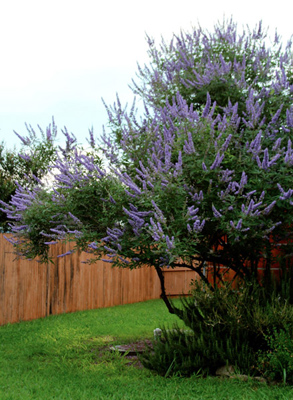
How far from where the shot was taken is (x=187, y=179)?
5465 millimetres

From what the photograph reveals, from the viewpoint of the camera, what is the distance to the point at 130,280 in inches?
601

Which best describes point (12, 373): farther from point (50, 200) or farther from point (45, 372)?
point (50, 200)

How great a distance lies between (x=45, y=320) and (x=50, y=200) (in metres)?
5.65

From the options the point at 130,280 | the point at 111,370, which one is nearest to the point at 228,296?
the point at 111,370

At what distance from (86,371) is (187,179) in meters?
3.01

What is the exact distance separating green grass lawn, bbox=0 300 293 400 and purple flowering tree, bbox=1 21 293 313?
55.7 inches

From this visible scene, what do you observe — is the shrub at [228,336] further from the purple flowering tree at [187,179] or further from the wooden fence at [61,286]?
the wooden fence at [61,286]

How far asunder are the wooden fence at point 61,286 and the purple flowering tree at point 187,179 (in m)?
3.58

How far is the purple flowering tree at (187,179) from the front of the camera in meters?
5.05

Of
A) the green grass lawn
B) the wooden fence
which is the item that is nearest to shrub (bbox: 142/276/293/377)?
the green grass lawn

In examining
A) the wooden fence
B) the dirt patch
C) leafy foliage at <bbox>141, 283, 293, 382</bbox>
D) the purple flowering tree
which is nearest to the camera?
the purple flowering tree

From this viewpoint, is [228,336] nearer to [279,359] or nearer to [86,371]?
[279,359]

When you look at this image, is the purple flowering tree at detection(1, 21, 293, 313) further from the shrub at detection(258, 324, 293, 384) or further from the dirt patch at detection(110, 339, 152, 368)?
the dirt patch at detection(110, 339, 152, 368)

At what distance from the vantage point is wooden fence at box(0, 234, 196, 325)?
10.4m
